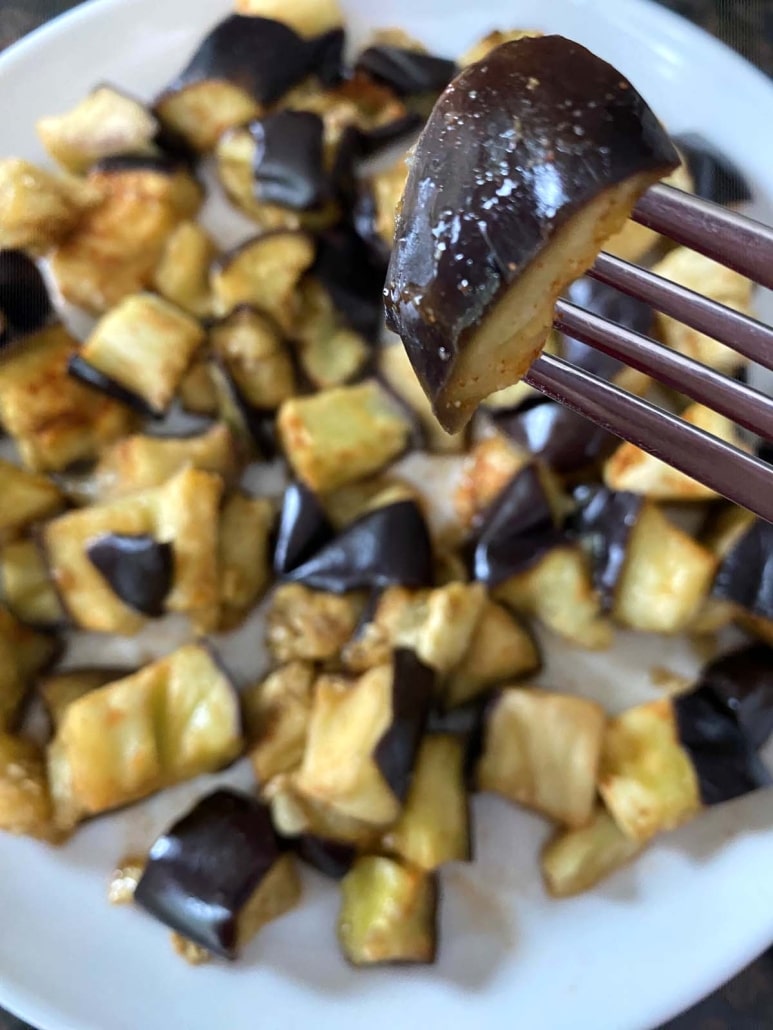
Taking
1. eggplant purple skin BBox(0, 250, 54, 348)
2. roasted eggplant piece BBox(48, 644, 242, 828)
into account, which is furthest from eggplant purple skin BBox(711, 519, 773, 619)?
eggplant purple skin BBox(0, 250, 54, 348)

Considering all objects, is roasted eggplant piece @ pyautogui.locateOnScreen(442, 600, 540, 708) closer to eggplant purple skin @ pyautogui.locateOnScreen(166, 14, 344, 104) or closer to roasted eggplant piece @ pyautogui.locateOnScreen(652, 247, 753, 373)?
roasted eggplant piece @ pyautogui.locateOnScreen(652, 247, 753, 373)

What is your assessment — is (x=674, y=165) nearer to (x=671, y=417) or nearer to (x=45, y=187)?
(x=671, y=417)

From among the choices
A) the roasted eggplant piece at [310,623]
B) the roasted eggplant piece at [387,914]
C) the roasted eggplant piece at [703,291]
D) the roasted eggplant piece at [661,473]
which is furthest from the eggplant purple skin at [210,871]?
the roasted eggplant piece at [703,291]

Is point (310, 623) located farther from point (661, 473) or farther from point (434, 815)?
point (661, 473)

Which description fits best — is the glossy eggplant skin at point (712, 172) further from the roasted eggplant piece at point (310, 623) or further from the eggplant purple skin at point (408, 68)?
the roasted eggplant piece at point (310, 623)

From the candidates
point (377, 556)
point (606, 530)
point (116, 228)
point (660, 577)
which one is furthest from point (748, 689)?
point (116, 228)

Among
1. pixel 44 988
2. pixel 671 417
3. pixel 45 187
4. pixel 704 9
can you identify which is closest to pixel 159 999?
pixel 44 988
